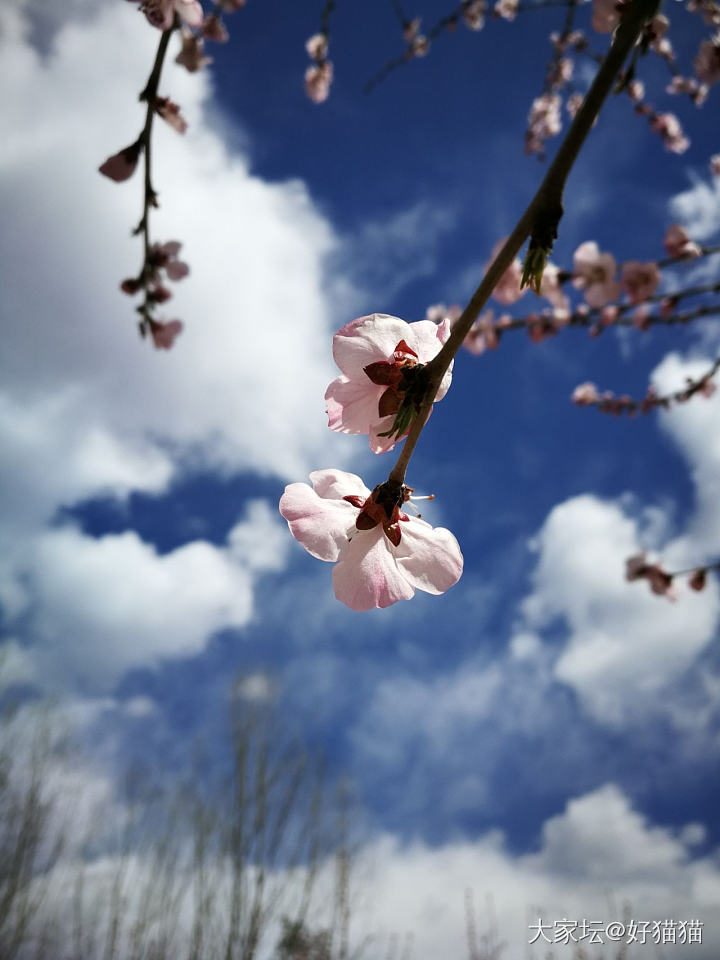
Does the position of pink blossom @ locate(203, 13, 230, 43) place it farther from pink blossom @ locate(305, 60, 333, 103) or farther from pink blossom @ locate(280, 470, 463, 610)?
pink blossom @ locate(280, 470, 463, 610)

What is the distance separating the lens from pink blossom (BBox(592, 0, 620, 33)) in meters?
0.57

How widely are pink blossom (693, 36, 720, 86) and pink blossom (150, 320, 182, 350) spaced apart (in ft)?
5.90

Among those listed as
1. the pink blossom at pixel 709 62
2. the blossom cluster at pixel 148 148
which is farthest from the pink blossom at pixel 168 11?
the pink blossom at pixel 709 62

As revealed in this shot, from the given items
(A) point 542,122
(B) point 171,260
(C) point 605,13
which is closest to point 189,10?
(C) point 605,13

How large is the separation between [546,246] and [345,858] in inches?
221

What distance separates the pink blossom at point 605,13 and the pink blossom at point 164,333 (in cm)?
115

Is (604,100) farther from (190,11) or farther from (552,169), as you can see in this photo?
(190,11)

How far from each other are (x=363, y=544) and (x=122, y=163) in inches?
34.2

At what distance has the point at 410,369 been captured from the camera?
1.13 feet

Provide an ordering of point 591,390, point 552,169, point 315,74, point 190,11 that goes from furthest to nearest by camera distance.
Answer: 1. point 591,390
2. point 315,74
3. point 190,11
4. point 552,169

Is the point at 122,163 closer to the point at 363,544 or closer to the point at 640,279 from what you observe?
the point at 363,544

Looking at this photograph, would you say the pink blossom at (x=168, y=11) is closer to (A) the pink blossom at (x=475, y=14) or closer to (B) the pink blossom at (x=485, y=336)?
(B) the pink blossom at (x=485, y=336)

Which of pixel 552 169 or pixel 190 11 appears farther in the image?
pixel 190 11

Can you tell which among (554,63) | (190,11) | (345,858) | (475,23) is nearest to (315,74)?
(554,63)
